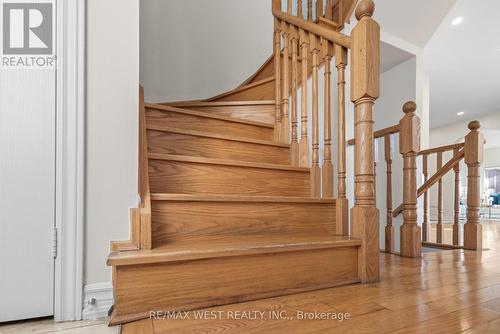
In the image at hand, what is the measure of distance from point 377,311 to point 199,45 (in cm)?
270

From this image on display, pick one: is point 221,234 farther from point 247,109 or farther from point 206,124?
point 247,109

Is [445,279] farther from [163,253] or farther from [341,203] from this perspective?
[163,253]

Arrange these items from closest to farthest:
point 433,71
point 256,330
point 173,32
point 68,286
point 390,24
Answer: point 256,330 → point 68,286 → point 390,24 → point 173,32 → point 433,71

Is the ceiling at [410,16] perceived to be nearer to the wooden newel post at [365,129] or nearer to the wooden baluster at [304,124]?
the wooden baluster at [304,124]

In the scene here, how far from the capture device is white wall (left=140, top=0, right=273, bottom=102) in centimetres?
267

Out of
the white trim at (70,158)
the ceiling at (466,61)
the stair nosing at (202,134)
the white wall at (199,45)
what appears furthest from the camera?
the ceiling at (466,61)

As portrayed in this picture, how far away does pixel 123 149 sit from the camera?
0.98 meters

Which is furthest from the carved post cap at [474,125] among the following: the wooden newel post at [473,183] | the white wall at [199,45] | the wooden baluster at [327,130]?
the white wall at [199,45]

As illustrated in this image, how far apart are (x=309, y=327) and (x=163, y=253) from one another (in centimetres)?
45

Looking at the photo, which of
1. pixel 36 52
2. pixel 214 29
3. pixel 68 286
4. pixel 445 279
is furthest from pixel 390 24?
pixel 68 286

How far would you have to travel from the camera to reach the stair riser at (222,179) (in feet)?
3.99

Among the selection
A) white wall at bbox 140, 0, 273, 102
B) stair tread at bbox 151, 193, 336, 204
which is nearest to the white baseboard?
stair tread at bbox 151, 193, 336, 204

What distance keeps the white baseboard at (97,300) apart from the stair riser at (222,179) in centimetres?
40

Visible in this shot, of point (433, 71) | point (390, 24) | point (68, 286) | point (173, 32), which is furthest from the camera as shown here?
point (433, 71)
